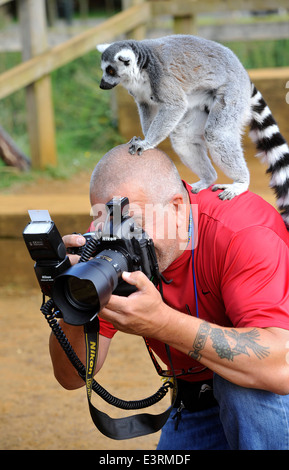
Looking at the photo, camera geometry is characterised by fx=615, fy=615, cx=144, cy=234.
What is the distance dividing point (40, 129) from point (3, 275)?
68.7 inches

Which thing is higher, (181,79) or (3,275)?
(181,79)

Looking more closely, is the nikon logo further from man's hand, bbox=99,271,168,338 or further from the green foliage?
the green foliage

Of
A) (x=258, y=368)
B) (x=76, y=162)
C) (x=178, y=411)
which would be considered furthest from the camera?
(x=76, y=162)

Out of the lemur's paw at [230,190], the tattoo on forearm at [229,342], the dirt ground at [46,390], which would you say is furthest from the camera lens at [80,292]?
the dirt ground at [46,390]

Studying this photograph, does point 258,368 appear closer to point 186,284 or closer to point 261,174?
point 186,284

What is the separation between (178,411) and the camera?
2020mm

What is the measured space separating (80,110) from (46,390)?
502cm

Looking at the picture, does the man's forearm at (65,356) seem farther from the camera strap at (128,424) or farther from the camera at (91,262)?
the camera at (91,262)

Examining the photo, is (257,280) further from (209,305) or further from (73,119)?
(73,119)

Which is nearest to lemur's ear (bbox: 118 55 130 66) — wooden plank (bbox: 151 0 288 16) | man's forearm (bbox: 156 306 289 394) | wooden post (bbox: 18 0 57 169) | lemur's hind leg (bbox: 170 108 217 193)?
lemur's hind leg (bbox: 170 108 217 193)

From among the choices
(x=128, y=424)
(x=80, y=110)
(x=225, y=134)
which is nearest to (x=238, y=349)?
(x=128, y=424)

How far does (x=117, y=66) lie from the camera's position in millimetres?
2037

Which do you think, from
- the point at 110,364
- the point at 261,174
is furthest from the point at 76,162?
the point at 110,364

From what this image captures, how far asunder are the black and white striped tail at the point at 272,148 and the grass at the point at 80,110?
358cm
